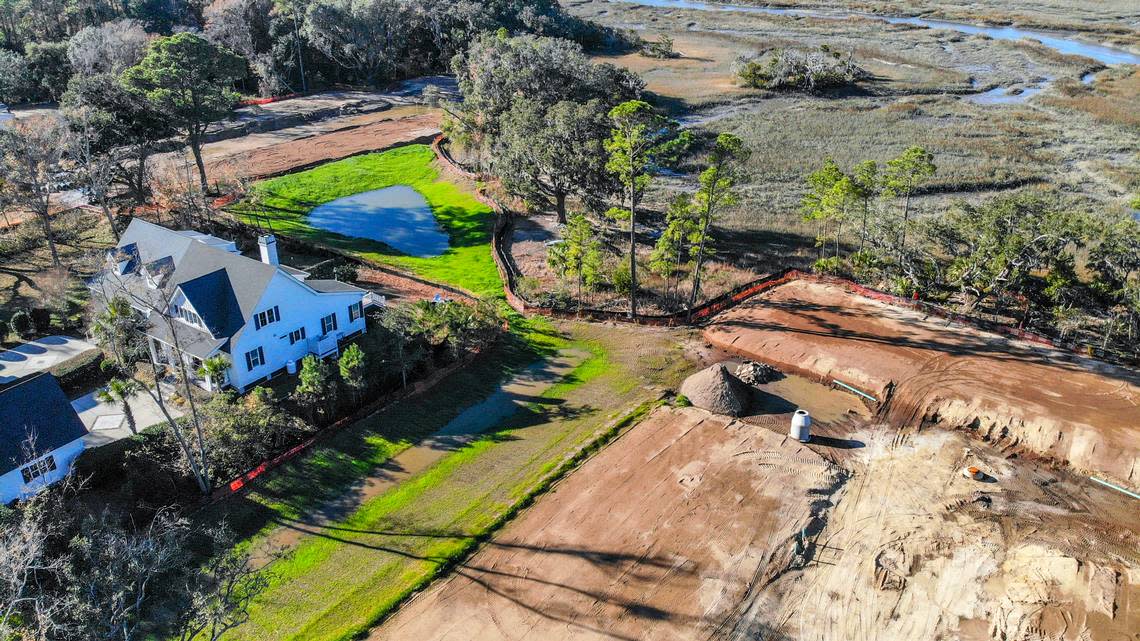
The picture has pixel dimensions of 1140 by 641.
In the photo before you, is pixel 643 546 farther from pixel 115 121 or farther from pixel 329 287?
pixel 115 121

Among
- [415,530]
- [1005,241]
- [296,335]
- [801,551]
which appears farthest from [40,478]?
[1005,241]

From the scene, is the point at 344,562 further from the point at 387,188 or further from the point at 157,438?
the point at 387,188

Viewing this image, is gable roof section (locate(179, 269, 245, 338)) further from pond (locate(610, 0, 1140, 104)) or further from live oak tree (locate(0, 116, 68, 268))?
pond (locate(610, 0, 1140, 104))

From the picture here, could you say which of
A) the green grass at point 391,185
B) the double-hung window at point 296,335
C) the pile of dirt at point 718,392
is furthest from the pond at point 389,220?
the pile of dirt at point 718,392

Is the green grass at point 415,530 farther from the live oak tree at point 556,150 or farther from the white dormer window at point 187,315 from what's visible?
the live oak tree at point 556,150

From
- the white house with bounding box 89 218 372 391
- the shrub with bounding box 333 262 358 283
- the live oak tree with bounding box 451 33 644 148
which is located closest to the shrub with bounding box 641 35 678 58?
the live oak tree with bounding box 451 33 644 148

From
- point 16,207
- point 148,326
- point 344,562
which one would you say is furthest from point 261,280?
point 16,207
